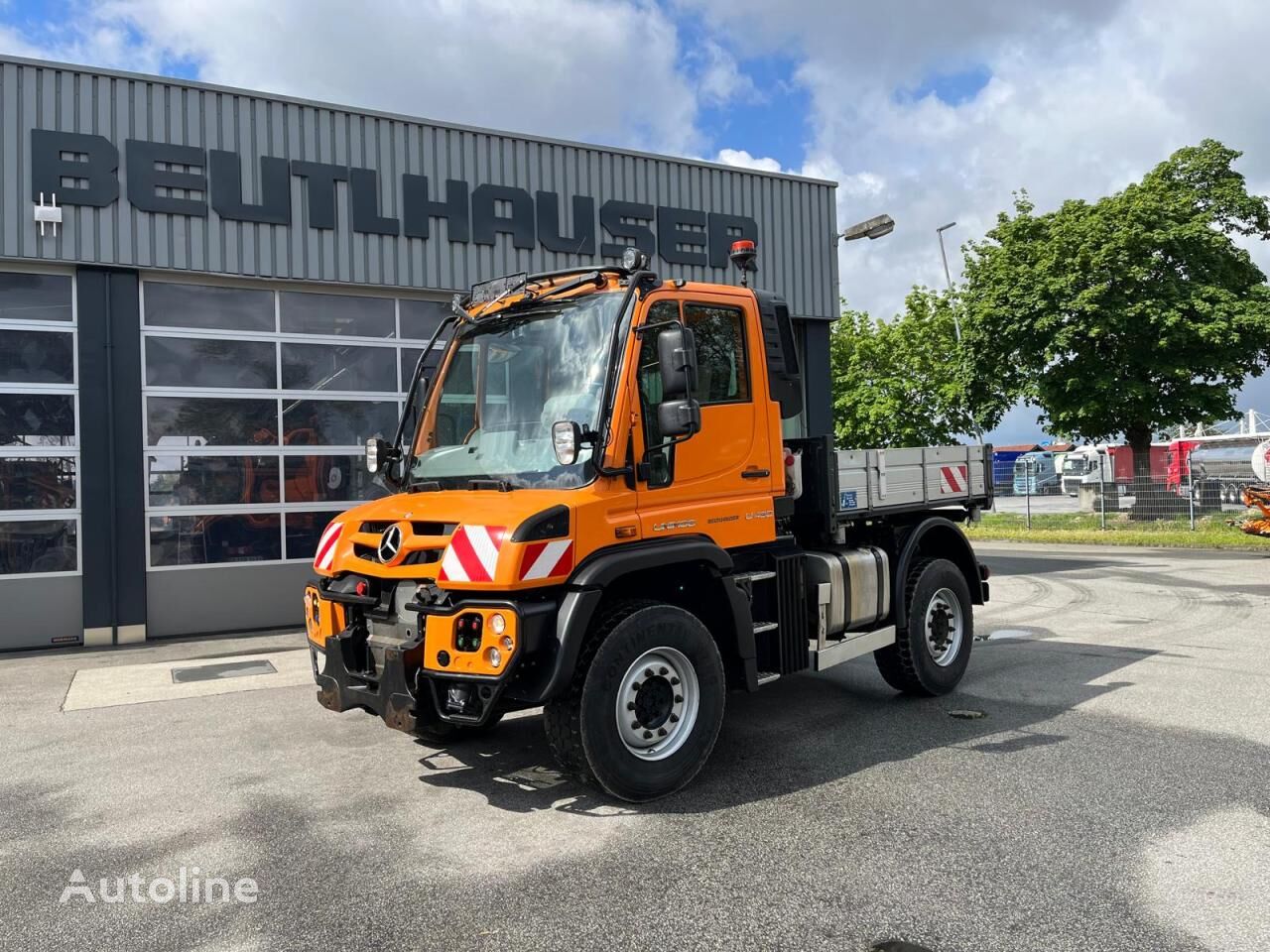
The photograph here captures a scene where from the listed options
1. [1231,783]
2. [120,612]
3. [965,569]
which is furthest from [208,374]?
[1231,783]

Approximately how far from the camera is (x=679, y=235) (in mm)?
13656

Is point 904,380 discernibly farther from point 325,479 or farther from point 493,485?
point 493,485

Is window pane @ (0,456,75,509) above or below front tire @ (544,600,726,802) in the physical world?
above

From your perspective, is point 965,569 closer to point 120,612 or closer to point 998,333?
point 120,612

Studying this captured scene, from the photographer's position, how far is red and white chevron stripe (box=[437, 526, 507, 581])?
171 inches

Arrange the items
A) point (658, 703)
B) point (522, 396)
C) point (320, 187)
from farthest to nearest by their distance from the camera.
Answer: point (320, 187) → point (522, 396) → point (658, 703)

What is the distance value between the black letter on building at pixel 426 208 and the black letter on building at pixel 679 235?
2.96 meters

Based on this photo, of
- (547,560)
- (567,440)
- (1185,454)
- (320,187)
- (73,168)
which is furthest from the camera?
(1185,454)

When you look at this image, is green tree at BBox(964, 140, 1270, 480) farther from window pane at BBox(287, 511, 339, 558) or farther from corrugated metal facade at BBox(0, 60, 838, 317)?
window pane at BBox(287, 511, 339, 558)

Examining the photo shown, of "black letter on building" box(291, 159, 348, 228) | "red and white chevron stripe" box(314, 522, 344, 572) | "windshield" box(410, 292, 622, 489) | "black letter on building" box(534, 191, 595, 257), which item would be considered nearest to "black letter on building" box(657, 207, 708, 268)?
"black letter on building" box(534, 191, 595, 257)

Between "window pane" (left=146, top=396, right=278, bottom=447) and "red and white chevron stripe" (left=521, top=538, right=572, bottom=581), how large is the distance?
7793 millimetres

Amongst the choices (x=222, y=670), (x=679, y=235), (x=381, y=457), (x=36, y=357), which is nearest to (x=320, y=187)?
(x=36, y=357)

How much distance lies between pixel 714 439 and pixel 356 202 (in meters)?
7.87

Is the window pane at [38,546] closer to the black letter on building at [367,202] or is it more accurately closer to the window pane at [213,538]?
the window pane at [213,538]
